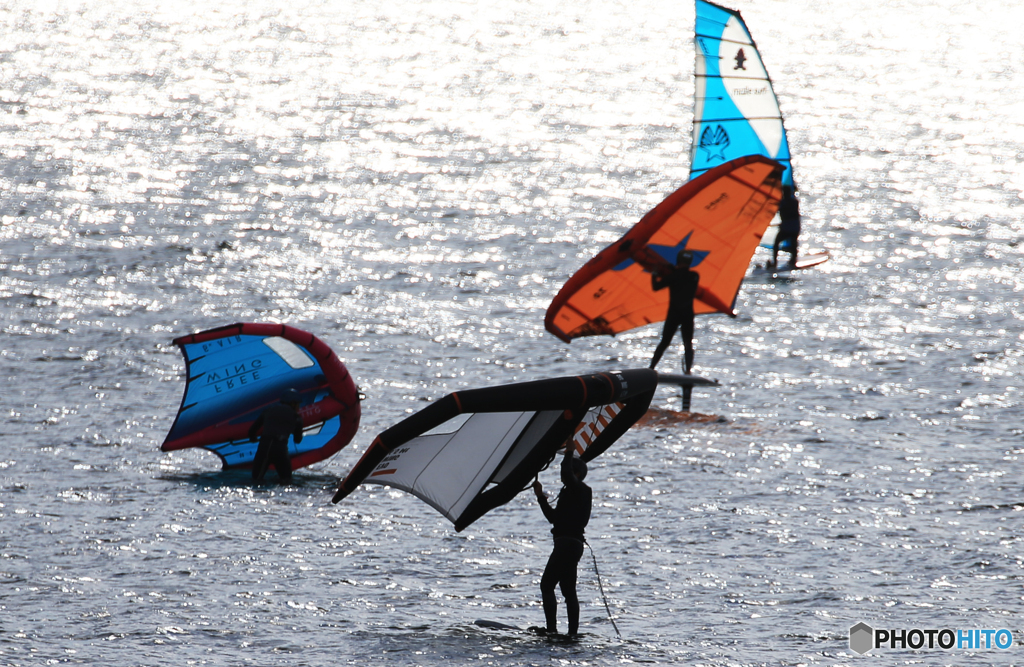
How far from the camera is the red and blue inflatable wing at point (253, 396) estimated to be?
18609 millimetres

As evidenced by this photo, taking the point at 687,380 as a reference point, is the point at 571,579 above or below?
below

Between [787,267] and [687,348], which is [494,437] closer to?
[687,348]

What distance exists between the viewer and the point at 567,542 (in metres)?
12.6

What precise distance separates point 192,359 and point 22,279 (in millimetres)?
12827

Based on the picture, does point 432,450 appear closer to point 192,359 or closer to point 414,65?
point 192,359

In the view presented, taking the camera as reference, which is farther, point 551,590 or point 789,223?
point 789,223

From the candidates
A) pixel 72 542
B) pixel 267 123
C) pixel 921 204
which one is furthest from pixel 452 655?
pixel 267 123

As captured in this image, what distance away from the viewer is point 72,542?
15.2 meters

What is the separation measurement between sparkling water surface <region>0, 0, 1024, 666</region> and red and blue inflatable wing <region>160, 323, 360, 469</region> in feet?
1.86

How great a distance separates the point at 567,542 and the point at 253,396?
7.95m

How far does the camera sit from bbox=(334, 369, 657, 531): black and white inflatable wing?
12125 millimetres

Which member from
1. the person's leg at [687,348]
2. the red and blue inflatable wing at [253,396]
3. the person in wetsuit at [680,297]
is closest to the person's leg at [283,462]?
the red and blue inflatable wing at [253,396]

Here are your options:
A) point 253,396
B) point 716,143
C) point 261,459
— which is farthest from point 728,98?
point 261,459

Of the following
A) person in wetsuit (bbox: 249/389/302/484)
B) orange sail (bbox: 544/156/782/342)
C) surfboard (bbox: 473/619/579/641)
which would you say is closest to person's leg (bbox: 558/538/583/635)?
surfboard (bbox: 473/619/579/641)
